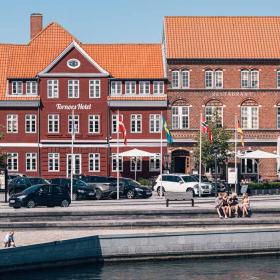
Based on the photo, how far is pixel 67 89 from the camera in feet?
255

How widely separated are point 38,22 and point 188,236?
5129cm

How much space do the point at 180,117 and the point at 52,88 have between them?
37.2 ft

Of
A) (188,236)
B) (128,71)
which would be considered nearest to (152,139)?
(128,71)

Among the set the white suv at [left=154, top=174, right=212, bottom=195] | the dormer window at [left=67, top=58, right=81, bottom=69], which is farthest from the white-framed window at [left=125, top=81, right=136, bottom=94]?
the white suv at [left=154, top=174, right=212, bottom=195]

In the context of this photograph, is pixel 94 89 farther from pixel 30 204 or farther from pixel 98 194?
pixel 30 204

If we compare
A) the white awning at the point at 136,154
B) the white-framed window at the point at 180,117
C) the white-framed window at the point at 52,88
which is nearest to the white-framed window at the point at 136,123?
the white-framed window at the point at 180,117

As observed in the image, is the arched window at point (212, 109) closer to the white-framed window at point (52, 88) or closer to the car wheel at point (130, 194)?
the white-framed window at point (52, 88)

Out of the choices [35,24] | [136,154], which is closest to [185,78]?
[136,154]

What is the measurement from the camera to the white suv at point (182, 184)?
61.3 m

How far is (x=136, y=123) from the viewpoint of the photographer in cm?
7838

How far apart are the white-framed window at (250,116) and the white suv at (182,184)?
53.7ft

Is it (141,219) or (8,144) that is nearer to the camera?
(141,219)

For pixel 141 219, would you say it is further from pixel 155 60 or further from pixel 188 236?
pixel 155 60

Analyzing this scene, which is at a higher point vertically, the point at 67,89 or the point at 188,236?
the point at 67,89
